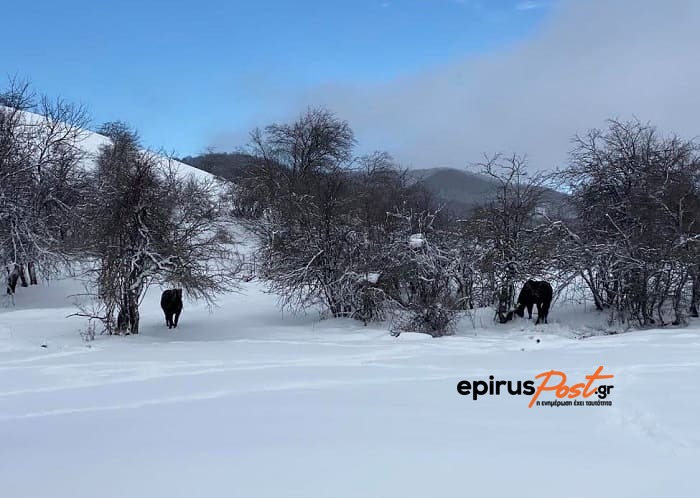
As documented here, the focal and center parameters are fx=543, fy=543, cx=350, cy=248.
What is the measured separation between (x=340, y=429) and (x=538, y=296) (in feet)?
50.1

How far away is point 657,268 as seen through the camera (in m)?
16.2

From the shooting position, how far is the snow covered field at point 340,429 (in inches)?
143

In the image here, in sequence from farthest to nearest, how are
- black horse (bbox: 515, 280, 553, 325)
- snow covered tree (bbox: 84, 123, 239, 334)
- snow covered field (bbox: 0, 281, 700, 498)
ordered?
black horse (bbox: 515, 280, 553, 325) < snow covered tree (bbox: 84, 123, 239, 334) < snow covered field (bbox: 0, 281, 700, 498)

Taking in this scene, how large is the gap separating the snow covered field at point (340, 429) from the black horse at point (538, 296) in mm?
9658

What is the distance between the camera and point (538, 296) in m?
18.5

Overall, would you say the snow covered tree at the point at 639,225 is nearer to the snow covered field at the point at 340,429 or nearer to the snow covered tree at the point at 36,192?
the snow covered field at the point at 340,429

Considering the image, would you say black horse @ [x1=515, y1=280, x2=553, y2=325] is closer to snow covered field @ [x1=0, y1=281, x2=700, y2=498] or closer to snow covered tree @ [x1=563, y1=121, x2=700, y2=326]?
snow covered tree @ [x1=563, y1=121, x2=700, y2=326]

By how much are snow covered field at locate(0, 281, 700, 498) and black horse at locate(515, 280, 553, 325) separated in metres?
9.66

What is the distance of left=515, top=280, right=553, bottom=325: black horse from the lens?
18.4 meters

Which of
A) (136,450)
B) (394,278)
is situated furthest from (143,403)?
(394,278)

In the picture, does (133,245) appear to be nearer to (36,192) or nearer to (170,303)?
(170,303)

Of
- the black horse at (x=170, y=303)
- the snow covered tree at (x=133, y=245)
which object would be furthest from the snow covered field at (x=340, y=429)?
the black horse at (x=170, y=303)

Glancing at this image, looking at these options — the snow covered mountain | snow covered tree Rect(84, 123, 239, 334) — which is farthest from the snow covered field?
snow covered tree Rect(84, 123, 239, 334)

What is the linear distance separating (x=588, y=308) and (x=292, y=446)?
18.3m
